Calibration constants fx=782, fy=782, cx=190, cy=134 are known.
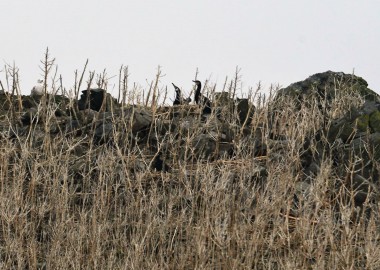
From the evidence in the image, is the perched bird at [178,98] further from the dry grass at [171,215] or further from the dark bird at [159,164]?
the dark bird at [159,164]

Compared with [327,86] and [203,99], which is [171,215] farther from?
[327,86]

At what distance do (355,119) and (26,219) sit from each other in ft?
17.5

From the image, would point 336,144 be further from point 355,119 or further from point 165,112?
point 165,112

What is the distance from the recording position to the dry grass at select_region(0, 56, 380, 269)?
9.28m

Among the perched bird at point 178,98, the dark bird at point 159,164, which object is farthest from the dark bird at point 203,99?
the dark bird at point 159,164

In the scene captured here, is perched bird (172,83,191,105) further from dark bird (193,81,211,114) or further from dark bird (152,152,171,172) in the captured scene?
dark bird (152,152,171,172)

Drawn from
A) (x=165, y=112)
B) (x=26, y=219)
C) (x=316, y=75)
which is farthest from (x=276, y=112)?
(x=26, y=219)

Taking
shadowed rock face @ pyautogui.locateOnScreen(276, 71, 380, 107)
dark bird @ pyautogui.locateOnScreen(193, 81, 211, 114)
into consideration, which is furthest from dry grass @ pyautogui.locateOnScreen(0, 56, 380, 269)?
shadowed rock face @ pyautogui.locateOnScreen(276, 71, 380, 107)

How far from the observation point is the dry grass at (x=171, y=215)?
30.5 feet

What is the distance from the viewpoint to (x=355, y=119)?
12.3 meters

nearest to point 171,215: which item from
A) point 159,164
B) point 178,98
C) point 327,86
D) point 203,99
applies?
point 159,164

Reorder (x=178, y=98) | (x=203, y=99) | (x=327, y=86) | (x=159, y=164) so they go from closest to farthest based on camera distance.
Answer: (x=159, y=164) → (x=203, y=99) → (x=178, y=98) → (x=327, y=86)

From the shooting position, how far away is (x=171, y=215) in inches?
404

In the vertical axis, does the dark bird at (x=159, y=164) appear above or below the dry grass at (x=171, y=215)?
above
